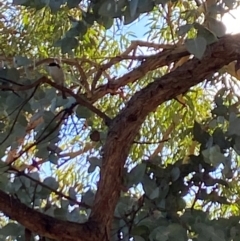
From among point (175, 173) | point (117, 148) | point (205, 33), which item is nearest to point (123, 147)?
point (117, 148)

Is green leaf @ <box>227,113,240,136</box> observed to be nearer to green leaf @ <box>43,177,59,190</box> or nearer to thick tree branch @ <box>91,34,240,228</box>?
thick tree branch @ <box>91,34,240,228</box>

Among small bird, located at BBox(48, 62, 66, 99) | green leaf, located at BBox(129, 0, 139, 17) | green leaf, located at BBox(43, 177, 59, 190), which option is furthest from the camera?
green leaf, located at BBox(43, 177, 59, 190)

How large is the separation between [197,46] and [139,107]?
0.19 metres

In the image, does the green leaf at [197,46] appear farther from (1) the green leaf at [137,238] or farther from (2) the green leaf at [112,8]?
(1) the green leaf at [137,238]

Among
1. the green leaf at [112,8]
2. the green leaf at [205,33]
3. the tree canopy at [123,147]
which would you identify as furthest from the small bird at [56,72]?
the green leaf at [205,33]

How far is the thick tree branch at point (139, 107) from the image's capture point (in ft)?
2.98

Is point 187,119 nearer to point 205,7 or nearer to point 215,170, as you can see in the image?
point 215,170

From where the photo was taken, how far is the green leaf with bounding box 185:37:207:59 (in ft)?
2.57

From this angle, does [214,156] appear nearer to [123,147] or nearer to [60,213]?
[123,147]

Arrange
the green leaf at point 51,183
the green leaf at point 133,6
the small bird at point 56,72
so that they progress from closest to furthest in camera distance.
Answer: the green leaf at point 133,6 < the small bird at point 56,72 < the green leaf at point 51,183

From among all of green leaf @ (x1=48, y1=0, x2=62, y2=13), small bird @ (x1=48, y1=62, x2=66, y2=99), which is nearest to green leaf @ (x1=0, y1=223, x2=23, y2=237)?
small bird @ (x1=48, y1=62, x2=66, y2=99)

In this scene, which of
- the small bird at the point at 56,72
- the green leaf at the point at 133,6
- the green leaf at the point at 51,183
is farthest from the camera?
the green leaf at the point at 51,183

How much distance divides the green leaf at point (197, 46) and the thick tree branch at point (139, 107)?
15 centimetres

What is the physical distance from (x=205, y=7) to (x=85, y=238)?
1.11 feet
